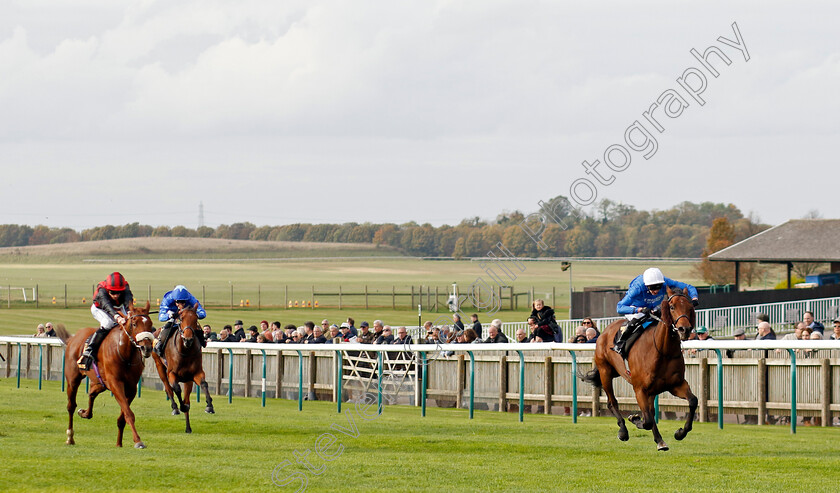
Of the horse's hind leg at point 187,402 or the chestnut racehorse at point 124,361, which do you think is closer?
the chestnut racehorse at point 124,361

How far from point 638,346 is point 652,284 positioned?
47cm

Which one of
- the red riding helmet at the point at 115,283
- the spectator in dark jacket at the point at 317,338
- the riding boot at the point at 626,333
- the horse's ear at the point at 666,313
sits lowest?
the spectator in dark jacket at the point at 317,338

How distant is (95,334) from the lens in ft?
33.2

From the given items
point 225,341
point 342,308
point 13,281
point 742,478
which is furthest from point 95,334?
point 13,281

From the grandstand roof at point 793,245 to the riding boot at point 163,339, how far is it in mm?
23040

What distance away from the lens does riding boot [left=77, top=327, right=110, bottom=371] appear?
1006cm

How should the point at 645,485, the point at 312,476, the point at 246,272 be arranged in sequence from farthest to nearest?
the point at 246,272
the point at 312,476
the point at 645,485

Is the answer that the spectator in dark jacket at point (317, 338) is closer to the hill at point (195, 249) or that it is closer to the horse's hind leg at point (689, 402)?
the horse's hind leg at point (689, 402)

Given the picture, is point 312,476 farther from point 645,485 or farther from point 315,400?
point 315,400

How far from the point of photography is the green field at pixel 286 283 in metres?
45.6

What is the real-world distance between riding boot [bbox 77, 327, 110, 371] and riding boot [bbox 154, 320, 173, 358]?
246 cm

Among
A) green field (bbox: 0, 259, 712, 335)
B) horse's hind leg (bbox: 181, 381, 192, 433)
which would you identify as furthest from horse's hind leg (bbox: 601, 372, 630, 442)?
green field (bbox: 0, 259, 712, 335)

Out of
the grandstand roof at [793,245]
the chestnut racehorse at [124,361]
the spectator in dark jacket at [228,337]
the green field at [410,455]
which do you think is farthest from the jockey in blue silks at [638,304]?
the grandstand roof at [793,245]

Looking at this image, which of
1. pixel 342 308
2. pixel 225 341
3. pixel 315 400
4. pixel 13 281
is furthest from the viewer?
pixel 13 281
